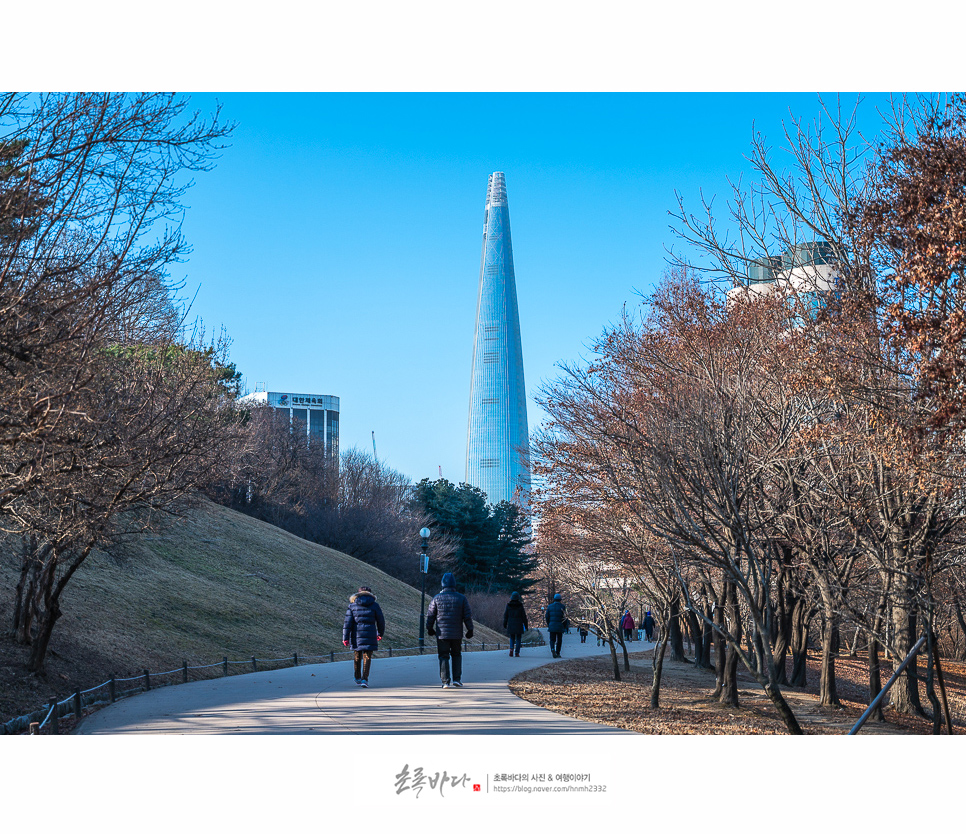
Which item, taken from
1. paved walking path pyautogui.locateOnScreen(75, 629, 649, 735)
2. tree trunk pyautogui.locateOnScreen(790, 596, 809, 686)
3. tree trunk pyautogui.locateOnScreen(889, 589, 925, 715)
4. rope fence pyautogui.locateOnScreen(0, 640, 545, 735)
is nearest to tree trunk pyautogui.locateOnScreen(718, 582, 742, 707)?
tree trunk pyautogui.locateOnScreen(889, 589, 925, 715)

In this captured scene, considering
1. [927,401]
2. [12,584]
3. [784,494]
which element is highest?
[927,401]

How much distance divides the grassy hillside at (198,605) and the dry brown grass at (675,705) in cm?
745

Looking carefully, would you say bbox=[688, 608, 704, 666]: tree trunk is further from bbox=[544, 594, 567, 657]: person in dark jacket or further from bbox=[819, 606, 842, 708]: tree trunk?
bbox=[819, 606, 842, 708]: tree trunk

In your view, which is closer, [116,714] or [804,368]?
[116,714]

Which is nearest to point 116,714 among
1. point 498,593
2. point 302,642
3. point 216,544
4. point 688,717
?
point 688,717

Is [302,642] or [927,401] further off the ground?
[927,401]

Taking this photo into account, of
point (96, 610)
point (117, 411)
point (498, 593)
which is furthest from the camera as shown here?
point (498, 593)

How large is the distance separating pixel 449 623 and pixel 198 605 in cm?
1425

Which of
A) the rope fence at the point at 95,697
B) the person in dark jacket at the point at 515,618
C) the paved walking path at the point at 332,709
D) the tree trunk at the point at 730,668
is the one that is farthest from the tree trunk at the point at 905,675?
the rope fence at the point at 95,697

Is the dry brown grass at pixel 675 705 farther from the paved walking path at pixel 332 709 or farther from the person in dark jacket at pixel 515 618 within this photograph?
the person in dark jacket at pixel 515 618

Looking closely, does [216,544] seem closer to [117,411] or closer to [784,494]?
[117,411]

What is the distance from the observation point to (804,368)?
11773mm

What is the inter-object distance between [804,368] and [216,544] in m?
27.5

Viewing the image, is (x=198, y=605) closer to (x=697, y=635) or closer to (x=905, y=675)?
(x=697, y=635)
